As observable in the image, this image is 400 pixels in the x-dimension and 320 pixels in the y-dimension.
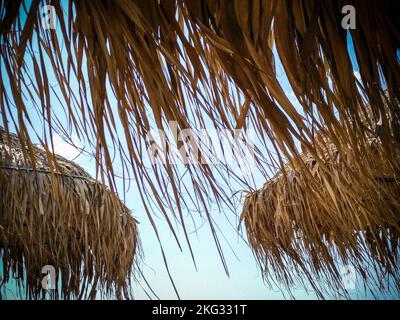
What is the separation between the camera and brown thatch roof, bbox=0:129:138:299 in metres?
1.28

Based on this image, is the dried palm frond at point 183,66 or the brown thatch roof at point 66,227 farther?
the brown thatch roof at point 66,227

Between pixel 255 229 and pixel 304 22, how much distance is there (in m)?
1.58

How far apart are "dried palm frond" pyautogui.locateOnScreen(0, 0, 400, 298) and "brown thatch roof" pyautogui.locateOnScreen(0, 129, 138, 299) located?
0.96 meters

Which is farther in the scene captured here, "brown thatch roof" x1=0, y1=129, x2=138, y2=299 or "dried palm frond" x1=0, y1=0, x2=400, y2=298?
"brown thatch roof" x1=0, y1=129, x2=138, y2=299

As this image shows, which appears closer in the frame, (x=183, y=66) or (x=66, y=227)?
(x=183, y=66)

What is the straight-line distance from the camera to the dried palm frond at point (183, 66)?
0.30 meters

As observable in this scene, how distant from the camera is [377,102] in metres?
0.38

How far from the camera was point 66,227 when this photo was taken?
1.45 meters

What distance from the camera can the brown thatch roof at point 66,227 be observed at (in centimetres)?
128

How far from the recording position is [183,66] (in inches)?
12.7

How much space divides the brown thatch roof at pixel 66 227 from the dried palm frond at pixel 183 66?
3.14ft

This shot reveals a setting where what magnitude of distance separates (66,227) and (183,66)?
4.48 ft

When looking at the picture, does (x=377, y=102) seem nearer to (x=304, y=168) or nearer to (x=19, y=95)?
(x=304, y=168)

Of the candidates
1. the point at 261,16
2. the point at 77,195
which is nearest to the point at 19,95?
the point at 261,16
